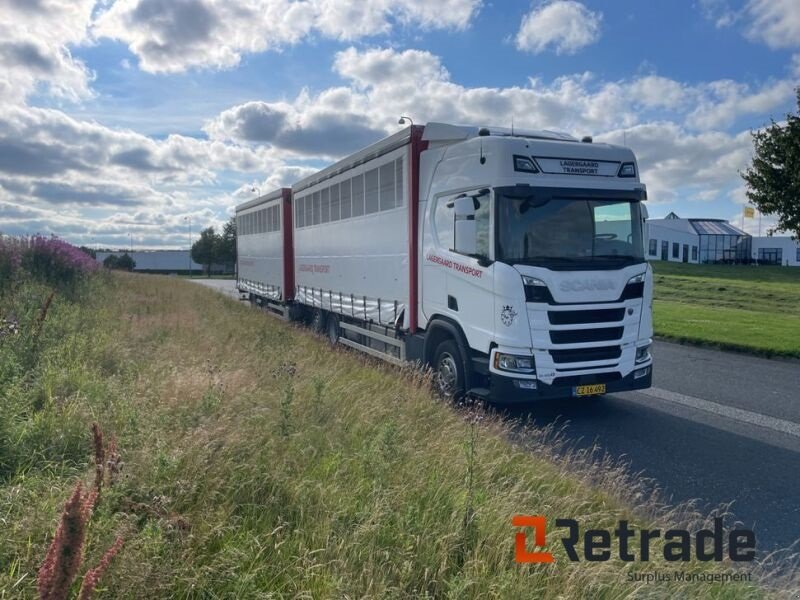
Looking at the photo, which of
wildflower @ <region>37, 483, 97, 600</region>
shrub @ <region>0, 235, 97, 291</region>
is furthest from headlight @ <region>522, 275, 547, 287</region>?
shrub @ <region>0, 235, 97, 291</region>

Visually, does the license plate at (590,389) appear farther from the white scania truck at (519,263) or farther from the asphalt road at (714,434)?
the asphalt road at (714,434)

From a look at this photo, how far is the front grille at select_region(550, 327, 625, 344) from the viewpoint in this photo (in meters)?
6.89

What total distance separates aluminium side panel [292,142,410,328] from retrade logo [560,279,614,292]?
9.02 ft

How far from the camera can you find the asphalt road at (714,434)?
4.93 metres

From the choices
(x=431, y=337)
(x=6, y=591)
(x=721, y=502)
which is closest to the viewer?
(x=6, y=591)

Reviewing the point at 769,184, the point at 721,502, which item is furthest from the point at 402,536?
the point at 769,184

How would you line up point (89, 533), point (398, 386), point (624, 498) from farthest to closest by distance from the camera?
point (398, 386) < point (624, 498) < point (89, 533)

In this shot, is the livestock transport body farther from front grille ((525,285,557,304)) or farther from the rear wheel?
front grille ((525,285,557,304))

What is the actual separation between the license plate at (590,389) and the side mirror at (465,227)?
6.84 ft

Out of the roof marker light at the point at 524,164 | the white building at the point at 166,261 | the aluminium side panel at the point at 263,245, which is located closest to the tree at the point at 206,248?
the white building at the point at 166,261

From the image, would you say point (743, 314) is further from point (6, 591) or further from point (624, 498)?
point (6, 591)

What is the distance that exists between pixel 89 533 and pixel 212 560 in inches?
24.6

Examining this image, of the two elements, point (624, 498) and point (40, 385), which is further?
point (40, 385)

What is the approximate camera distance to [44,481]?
3.60 metres
